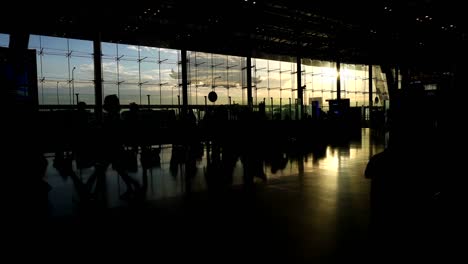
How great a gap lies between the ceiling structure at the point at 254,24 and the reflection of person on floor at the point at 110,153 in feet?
19.1

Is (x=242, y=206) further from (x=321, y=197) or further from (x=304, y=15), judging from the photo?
(x=304, y=15)

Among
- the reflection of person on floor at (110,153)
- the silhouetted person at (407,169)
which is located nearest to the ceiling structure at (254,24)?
the reflection of person on floor at (110,153)

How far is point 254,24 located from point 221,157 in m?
10.5

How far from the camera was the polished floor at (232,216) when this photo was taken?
8.61ft

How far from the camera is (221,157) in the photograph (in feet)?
29.2

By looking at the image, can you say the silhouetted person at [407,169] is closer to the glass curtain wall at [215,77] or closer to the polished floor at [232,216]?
the polished floor at [232,216]

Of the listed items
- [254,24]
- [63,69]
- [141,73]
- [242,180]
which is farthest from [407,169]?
[141,73]

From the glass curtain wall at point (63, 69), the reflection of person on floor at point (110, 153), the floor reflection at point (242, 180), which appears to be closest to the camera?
the floor reflection at point (242, 180)

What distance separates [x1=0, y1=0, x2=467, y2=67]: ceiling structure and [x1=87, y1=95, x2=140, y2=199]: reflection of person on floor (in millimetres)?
5818

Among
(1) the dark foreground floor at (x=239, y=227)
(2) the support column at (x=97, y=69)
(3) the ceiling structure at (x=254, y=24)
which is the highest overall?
(3) the ceiling structure at (x=254, y=24)

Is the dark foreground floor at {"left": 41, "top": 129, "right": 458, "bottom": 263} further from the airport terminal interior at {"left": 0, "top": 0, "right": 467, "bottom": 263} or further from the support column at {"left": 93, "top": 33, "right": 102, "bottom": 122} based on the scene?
the support column at {"left": 93, "top": 33, "right": 102, "bottom": 122}

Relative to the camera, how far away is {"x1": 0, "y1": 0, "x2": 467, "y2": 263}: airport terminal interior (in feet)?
9.51

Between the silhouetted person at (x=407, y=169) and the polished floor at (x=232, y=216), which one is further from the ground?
the silhouetted person at (x=407, y=169)

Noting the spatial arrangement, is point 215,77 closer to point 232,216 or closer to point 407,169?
point 407,169
